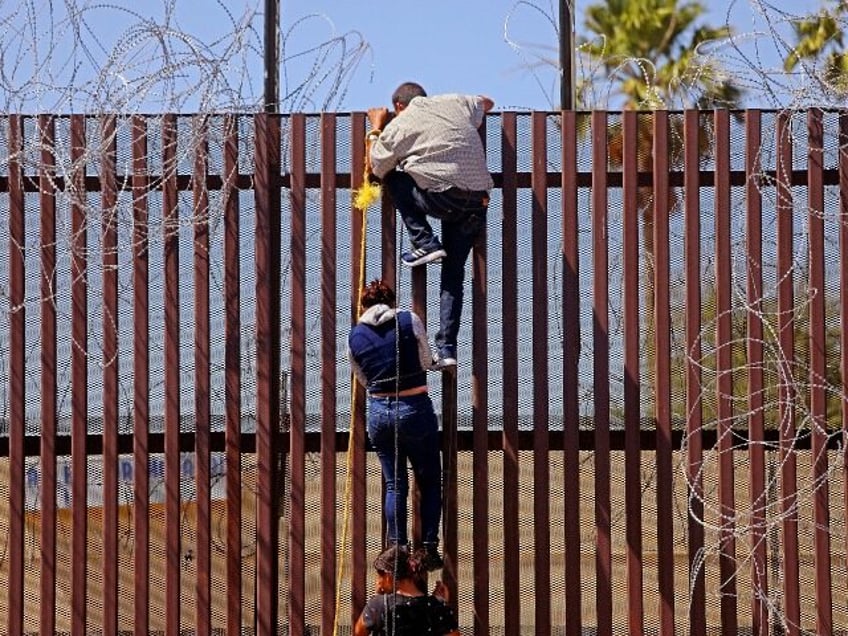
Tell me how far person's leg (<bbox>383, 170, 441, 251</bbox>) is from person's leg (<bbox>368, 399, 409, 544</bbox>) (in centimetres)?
74

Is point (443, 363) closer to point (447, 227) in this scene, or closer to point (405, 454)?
point (405, 454)

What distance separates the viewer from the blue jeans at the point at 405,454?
241 inches

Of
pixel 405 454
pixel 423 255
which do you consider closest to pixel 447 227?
pixel 423 255

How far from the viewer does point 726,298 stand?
643cm

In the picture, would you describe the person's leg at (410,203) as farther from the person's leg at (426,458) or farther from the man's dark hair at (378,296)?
the person's leg at (426,458)

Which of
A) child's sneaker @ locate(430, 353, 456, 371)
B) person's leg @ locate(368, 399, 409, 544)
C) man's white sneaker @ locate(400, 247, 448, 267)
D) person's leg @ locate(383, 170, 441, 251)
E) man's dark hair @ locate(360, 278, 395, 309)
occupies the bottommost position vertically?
person's leg @ locate(368, 399, 409, 544)

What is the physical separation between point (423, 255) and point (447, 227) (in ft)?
0.62

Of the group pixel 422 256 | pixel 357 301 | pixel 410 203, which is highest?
pixel 410 203

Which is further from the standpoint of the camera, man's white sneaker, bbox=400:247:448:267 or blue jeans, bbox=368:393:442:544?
man's white sneaker, bbox=400:247:448:267

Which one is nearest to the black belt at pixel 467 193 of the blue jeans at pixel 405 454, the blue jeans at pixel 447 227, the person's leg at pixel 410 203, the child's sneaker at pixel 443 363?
the blue jeans at pixel 447 227

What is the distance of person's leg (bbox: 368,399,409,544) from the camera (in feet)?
20.1

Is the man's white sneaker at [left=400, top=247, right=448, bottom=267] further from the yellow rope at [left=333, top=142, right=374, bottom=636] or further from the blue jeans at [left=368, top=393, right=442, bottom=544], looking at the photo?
the blue jeans at [left=368, top=393, right=442, bottom=544]

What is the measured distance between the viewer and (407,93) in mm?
6445

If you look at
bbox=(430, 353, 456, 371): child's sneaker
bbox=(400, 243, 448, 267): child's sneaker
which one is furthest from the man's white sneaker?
bbox=(430, 353, 456, 371): child's sneaker
